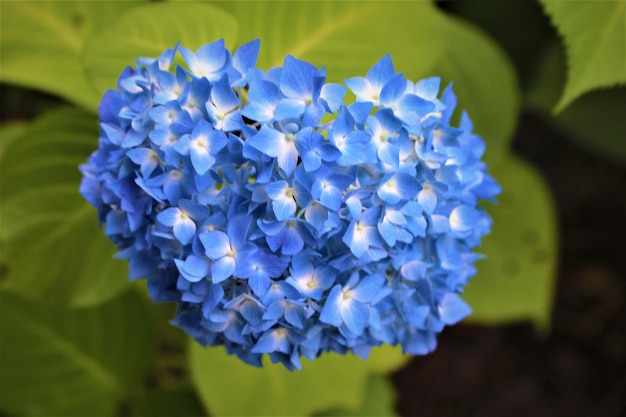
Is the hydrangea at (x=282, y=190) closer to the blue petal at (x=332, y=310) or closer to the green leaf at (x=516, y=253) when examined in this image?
the blue petal at (x=332, y=310)

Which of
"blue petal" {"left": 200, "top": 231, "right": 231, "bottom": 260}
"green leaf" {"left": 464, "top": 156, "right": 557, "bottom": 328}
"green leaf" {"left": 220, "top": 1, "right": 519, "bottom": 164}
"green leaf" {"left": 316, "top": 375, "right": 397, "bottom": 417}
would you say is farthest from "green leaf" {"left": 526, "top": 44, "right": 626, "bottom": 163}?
"blue petal" {"left": 200, "top": 231, "right": 231, "bottom": 260}

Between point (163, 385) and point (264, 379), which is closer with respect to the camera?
point (264, 379)

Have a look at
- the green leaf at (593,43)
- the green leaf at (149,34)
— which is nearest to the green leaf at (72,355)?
the green leaf at (149,34)

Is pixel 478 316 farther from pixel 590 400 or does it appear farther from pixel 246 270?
pixel 246 270

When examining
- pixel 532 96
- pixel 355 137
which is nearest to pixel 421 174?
pixel 355 137

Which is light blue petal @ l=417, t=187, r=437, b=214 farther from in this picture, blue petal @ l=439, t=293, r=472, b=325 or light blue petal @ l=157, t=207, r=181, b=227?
light blue petal @ l=157, t=207, r=181, b=227

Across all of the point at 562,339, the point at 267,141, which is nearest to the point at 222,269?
the point at 267,141
